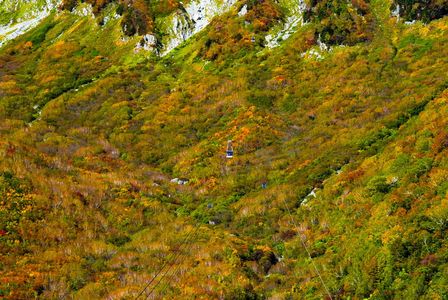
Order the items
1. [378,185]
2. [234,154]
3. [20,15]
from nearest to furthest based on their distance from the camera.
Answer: [378,185] < [234,154] < [20,15]

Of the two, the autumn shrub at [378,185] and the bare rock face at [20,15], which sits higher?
the bare rock face at [20,15]

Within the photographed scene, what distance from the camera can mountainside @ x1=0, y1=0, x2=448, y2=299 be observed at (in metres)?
16.5

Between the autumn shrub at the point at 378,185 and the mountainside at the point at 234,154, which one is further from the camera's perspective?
the autumn shrub at the point at 378,185

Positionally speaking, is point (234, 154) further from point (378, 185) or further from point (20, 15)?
point (20, 15)

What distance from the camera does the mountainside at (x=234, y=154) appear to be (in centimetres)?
1652

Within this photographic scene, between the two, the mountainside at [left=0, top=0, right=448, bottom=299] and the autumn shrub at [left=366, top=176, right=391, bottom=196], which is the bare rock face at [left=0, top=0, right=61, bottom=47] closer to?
the mountainside at [left=0, top=0, right=448, bottom=299]

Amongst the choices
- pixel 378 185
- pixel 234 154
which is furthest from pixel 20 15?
pixel 378 185

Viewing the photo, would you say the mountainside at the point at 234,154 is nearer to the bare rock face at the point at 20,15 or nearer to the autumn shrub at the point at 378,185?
the autumn shrub at the point at 378,185

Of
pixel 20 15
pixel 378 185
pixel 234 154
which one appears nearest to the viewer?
pixel 378 185

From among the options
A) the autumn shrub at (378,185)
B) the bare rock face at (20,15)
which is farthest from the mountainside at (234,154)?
the bare rock face at (20,15)

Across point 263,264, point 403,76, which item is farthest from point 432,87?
point 263,264

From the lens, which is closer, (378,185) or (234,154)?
(378,185)

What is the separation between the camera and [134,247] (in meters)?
21.6

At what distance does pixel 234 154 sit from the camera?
1367 inches
